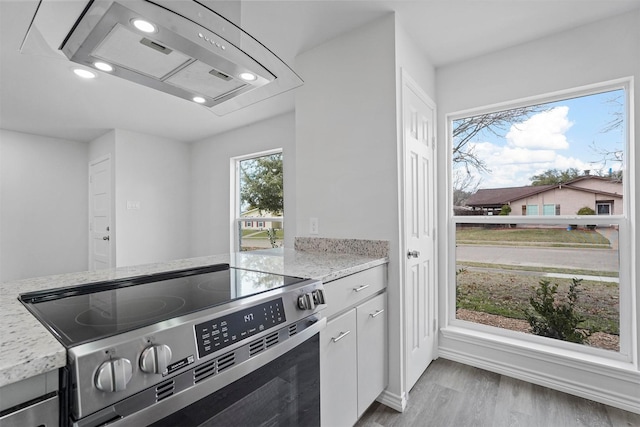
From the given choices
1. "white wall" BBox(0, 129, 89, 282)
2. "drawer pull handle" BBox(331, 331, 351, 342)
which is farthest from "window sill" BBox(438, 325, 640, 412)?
"white wall" BBox(0, 129, 89, 282)

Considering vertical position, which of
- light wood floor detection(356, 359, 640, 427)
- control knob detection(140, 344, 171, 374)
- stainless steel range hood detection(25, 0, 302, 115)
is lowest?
light wood floor detection(356, 359, 640, 427)

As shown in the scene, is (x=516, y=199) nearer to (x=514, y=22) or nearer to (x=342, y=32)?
(x=514, y=22)

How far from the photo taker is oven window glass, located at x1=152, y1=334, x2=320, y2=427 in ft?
2.56

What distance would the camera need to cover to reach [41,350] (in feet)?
1.93

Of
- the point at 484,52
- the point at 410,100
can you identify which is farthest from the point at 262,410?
the point at 484,52

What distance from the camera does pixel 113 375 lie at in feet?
1.99

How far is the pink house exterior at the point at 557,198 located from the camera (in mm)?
1951

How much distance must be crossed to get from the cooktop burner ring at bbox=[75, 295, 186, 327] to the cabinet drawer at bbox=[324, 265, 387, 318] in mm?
653

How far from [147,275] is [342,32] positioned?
1884mm

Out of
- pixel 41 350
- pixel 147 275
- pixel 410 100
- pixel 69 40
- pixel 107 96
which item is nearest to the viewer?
pixel 41 350

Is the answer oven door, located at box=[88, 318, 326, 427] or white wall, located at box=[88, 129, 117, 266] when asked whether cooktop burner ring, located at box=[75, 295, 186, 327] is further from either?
white wall, located at box=[88, 129, 117, 266]

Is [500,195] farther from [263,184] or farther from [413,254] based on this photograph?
[263,184]

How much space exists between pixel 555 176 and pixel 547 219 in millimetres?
320

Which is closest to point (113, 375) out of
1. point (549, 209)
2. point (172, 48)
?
point (172, 48)
